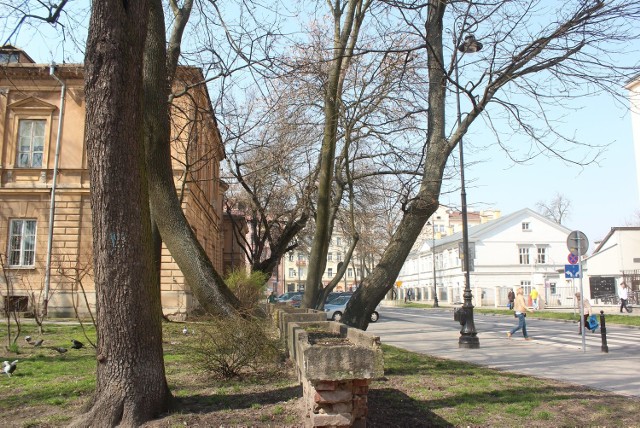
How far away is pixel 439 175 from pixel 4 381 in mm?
7213

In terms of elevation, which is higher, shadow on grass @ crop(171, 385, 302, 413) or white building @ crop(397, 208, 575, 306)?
white building @ crop(397, 208, 575, 306)

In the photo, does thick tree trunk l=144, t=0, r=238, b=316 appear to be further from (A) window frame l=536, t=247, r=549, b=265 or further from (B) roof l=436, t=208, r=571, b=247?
(A) window frame l=536, t=247, r=549, b=265

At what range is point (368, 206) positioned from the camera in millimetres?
18891

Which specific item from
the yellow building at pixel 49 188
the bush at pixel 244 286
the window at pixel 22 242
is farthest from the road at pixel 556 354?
the window at pixel 22 242

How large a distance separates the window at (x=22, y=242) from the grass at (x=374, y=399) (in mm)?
17049

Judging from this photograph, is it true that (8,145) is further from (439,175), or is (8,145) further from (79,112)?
(439,175)

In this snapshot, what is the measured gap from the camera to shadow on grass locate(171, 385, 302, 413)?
5.68 m

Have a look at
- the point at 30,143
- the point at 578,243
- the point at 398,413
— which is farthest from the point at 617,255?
the point at 398,413

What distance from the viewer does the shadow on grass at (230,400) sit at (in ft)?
18.6

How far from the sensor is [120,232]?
5285 mm

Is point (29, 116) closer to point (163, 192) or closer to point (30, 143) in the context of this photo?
point (30, 143)

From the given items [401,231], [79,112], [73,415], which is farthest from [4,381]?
[79,112]

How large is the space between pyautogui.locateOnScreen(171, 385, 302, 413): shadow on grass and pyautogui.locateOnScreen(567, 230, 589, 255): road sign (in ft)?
31.6

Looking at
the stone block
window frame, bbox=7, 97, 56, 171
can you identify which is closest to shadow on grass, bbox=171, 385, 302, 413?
the stone block
